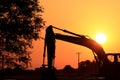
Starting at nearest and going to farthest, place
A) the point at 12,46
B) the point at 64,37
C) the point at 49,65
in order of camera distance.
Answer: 1. the point at 49,65
2. the point at 64,37
3. the point at 12,46

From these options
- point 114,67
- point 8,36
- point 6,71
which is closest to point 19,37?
point 8,36

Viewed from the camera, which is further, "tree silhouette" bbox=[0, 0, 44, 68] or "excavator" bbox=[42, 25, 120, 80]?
"tree silhouette" bbox=[0, 0, 44, 68]

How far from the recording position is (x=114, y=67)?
38.2 m

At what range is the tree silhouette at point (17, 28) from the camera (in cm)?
5738

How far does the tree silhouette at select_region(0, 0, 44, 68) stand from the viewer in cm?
5738

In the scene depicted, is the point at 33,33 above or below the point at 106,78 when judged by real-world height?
above

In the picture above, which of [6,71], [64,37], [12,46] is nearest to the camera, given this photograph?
[64,37]

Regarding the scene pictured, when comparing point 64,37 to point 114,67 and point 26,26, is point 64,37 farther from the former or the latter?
point 26,26

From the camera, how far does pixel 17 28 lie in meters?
58.3

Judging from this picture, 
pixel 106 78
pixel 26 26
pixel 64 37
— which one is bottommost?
pixel 106 78

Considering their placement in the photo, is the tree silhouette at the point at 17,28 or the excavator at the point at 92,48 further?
the tree silhouette at the point at 17,28

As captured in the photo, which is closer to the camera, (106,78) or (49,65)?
(49,65)

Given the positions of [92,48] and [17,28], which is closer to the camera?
[92,48]

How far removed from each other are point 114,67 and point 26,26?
2171cm
